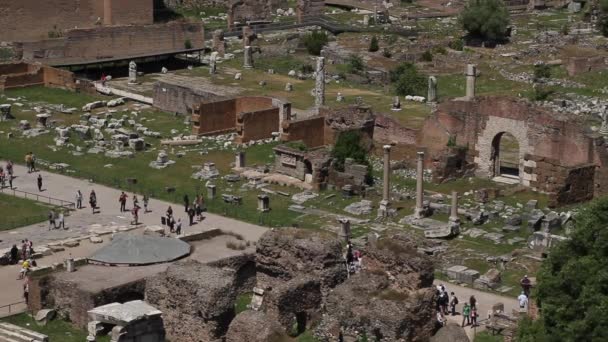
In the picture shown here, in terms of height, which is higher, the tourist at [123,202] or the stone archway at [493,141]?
the stone archway at [493,141]

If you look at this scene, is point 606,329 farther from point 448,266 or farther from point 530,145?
point 530,145

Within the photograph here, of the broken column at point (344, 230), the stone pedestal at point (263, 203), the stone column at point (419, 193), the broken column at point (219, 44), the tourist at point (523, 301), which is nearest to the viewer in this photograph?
the tourist at point (523, 301)

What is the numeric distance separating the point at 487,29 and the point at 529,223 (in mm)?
38259

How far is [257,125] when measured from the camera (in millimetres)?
55000

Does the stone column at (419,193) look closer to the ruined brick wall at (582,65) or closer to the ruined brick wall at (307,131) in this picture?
the ruined brick wall at (307,131)

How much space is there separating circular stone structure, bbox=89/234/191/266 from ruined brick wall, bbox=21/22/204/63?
32.5 meters

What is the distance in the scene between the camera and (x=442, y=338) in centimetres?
3050

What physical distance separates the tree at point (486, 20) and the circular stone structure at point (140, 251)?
147 ft

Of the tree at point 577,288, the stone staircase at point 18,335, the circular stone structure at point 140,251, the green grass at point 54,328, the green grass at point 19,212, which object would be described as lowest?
the green grass at point 19,212

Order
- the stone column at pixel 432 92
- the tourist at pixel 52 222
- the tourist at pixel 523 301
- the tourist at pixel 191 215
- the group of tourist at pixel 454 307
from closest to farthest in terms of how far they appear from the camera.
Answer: the group of tourist at pixel 454 307, the tourist at pixel 523 301, the tourist at pixel 52 222, the tourist at pixel 191 215, the stone column at pixel 432 92

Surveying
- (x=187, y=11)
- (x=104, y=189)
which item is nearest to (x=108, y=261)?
(x=104, y=189)

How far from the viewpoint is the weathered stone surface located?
99.1 feet

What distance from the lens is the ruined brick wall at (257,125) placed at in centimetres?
5444

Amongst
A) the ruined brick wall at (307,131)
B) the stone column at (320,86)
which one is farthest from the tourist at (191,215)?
the stone column at (320,86)
